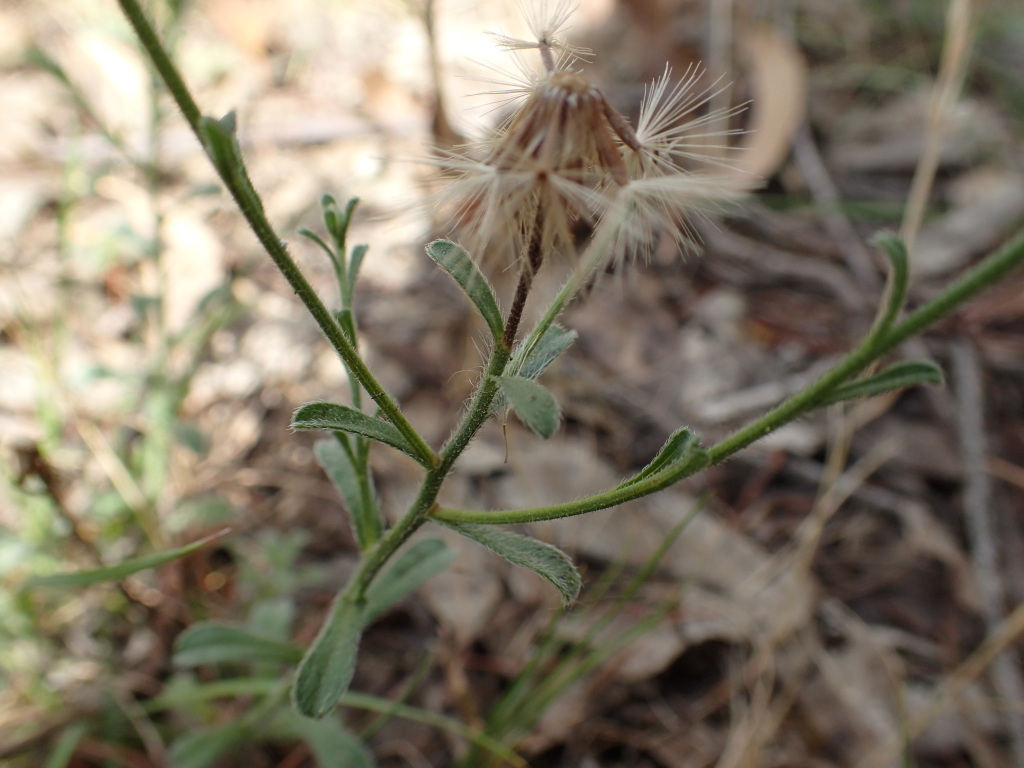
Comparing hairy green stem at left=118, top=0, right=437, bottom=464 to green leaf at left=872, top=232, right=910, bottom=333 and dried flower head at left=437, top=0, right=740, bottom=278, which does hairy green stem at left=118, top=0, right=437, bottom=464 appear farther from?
green leaf at left=872, top=232, right=910, bottom=333

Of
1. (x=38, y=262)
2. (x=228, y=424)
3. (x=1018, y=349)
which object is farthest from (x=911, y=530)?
(x=38, y=262)

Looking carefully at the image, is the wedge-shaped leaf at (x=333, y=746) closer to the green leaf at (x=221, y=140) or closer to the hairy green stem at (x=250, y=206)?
the hairy green stem at (x=250, y=206)

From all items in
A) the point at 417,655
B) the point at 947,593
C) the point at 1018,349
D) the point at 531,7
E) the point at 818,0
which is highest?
the point at 818,0

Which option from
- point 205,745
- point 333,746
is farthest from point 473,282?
point 205,745

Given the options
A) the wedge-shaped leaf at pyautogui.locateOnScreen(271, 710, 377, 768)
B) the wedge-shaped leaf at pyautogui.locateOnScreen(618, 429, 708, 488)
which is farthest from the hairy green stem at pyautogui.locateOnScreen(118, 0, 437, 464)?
the wedge-shaped leaf at pyautogui.locateOnScreen(271, 710, 377, 768)

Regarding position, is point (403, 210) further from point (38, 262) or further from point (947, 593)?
point (38, 262)

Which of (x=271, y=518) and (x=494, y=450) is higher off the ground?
(x=494, y=450)
